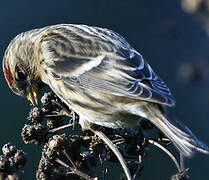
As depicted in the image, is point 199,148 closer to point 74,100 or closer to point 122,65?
point 122,65

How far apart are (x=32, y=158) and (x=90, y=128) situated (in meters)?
1.36

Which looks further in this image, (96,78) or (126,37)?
(126,37)

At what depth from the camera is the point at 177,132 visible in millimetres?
2150

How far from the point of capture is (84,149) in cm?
231

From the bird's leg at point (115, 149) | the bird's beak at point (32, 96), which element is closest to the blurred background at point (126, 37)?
the bird's beak at point (32, 96)

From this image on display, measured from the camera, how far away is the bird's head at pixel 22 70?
2873 millimetres

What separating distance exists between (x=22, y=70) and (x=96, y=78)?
649 millimetres

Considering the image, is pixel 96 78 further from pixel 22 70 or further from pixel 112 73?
pixel 22 70

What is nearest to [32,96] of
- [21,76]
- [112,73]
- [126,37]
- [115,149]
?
[21,76]

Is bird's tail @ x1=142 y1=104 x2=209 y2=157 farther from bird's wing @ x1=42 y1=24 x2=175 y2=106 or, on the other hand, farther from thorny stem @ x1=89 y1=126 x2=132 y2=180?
thorny stem @ x1=89 y1=126 x2=132 y2=180

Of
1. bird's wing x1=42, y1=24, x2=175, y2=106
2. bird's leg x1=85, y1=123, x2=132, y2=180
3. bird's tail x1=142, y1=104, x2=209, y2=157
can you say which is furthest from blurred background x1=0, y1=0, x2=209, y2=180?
bird's leg x1=85, y1=123, x2=132, y2=180

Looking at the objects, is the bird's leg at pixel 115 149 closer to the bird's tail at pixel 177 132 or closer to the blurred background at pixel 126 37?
the bird's tail at pixel 177 132

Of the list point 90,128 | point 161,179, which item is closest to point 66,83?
point 90,128

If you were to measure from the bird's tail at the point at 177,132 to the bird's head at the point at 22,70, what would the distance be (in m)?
0.83
